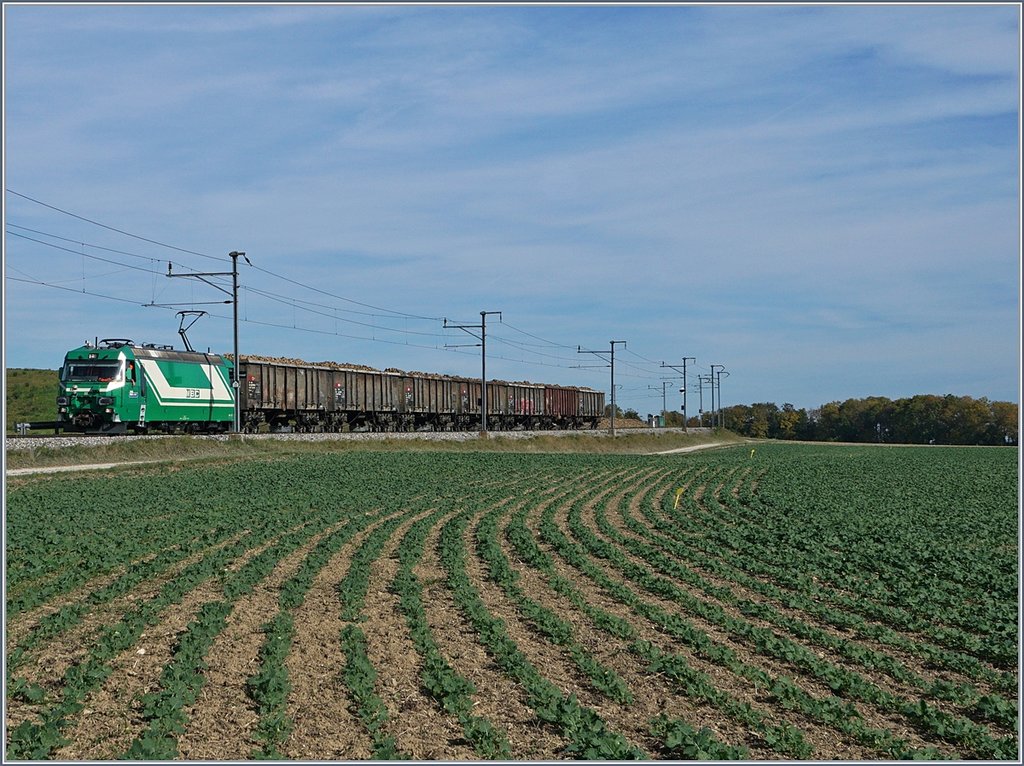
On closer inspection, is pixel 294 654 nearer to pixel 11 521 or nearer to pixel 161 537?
pixel 161 537

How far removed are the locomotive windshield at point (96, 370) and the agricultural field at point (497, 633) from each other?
14.5 meters

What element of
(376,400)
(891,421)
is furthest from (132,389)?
(891,421)

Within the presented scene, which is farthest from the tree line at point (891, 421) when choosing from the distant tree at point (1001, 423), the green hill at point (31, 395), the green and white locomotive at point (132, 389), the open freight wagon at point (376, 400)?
the green hill at point (31, 395)

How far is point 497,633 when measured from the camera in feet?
35.0

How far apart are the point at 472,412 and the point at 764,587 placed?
54.5 m

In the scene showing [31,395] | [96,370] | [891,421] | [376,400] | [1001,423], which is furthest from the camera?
[891,421]

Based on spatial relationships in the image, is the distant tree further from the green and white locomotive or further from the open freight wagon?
the green and white locomotive

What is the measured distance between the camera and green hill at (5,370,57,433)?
74.4 metres

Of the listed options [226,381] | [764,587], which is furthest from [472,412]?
[764,587]

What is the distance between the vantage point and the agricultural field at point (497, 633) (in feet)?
25.6

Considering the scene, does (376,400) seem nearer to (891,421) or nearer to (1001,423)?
(1001,423)

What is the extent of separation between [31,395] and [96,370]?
5140 centimetres

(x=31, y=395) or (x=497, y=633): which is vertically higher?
(x=31, y=395)

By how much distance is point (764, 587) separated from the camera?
14039 millimetres
